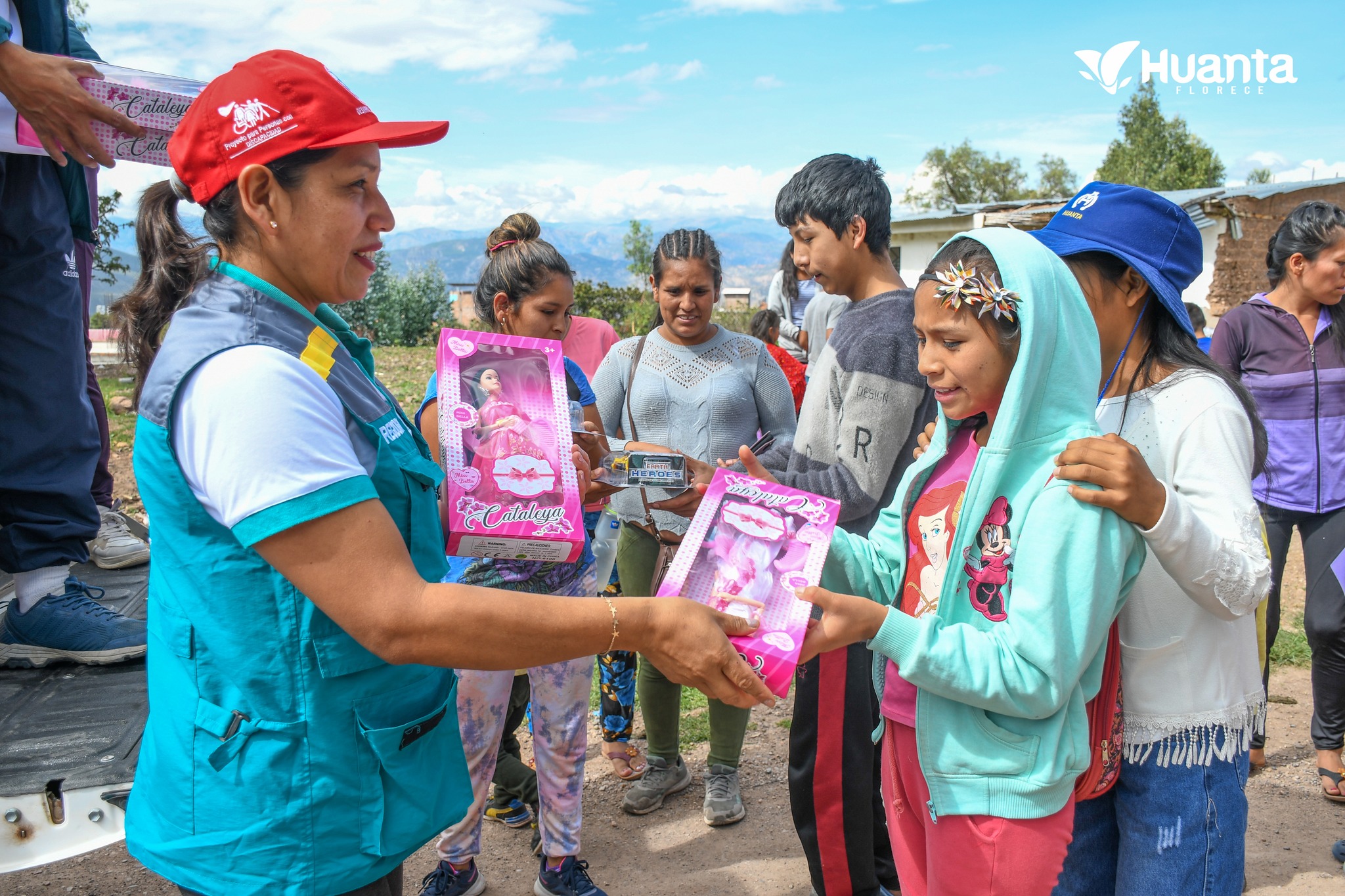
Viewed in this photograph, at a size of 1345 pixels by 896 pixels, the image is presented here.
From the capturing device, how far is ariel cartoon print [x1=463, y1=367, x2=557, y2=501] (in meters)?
2.33

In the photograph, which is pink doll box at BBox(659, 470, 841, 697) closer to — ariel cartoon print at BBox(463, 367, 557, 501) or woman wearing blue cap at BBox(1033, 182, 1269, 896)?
ariel cartoon print at BBox(463, 367, 557, 501)

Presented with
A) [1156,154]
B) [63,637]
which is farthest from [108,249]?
[1156,154]

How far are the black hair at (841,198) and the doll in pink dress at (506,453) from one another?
49.1 inches

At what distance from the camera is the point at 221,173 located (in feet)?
5.36

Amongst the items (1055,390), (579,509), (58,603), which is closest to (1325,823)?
(1055,390)

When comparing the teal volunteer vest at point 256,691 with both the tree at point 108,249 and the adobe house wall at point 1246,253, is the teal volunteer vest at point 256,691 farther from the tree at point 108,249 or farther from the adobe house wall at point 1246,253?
the adobe house wall at point 1246,253

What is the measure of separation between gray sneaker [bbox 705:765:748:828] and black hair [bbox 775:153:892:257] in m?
2.53

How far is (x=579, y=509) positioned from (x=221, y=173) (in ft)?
3.88

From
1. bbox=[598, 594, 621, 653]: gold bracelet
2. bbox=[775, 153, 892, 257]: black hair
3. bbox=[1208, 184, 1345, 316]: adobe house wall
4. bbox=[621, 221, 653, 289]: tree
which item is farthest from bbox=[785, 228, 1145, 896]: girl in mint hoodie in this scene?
bbox=[621, 221, 653, 289]: tree

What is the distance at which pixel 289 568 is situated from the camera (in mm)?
1474

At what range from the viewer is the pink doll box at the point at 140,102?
2.46m

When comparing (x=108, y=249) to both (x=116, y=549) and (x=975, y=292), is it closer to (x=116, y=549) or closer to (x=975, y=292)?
(x=116, y=549)

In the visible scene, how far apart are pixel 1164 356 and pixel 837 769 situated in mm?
1567

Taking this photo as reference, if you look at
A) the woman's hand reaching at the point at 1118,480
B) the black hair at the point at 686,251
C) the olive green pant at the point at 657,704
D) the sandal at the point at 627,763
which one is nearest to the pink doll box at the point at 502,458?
the woman's hand reaching at the point at 1118,480
